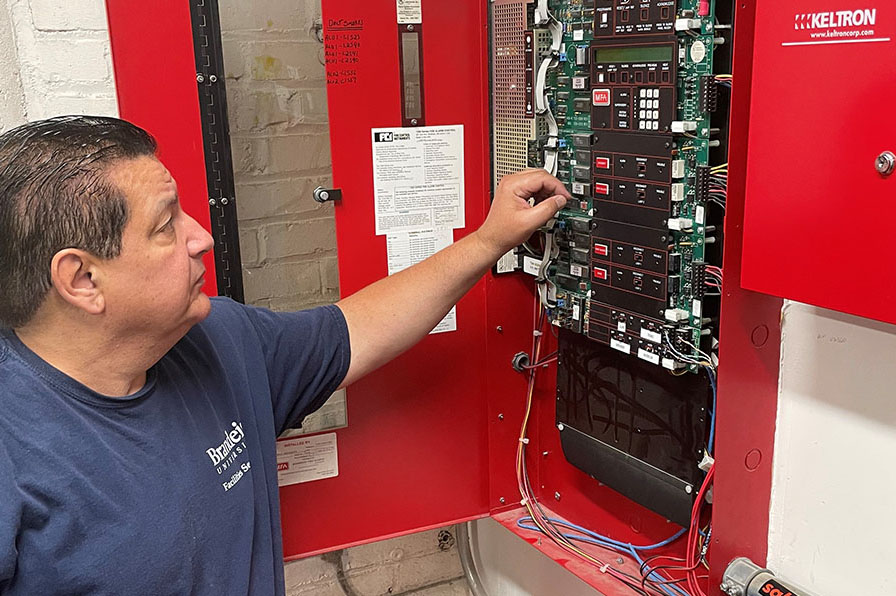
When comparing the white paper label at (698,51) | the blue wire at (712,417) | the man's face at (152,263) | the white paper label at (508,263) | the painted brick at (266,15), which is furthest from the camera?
the white paper label at (508,263)

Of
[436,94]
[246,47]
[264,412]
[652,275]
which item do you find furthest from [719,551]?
[246,47]

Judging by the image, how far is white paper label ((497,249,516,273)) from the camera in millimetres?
1740

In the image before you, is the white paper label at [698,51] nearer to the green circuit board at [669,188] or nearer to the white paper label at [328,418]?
the green circuit board at [669,188]

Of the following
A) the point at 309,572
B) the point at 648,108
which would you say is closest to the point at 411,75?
the point at 648,108

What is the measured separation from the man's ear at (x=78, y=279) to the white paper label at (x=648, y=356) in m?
0.82

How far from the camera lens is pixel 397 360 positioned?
171cm

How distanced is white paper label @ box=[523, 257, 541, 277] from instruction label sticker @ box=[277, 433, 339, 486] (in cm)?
48

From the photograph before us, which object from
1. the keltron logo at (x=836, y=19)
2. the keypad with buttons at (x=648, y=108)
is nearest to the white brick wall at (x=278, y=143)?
the keypad with buttons at (x=648, y=108)

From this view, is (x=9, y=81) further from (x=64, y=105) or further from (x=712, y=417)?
(x=712, y=417)

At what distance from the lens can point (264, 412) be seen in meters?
1.37

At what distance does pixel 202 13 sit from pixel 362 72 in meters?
0.28

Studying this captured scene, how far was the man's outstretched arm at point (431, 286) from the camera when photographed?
4.80ft

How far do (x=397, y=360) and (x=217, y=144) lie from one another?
518mm

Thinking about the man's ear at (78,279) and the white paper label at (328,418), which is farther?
the white paper label at (328,418)
